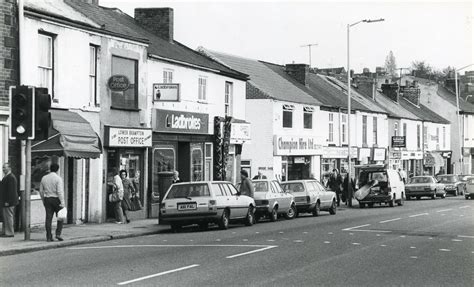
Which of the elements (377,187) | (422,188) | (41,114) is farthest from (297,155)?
(41,114)

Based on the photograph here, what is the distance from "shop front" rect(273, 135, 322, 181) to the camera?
40.7 m

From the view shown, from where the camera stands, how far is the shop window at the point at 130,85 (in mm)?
25359

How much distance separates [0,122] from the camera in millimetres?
19734

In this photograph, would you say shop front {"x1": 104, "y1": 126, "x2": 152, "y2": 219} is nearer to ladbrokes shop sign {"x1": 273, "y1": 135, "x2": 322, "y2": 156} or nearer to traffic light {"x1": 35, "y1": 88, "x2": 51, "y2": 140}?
traffic light {"x1": 35, "y1": 88, "x2": 51, "y2": 140}

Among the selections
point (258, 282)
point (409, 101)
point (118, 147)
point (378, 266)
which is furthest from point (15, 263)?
point (409, 101)

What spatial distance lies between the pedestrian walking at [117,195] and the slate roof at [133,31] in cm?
496

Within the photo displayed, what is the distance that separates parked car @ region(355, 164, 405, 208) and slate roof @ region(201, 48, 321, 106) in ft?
21.2

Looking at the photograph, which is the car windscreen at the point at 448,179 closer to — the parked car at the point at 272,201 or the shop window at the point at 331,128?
the shop window at the point at 331,128

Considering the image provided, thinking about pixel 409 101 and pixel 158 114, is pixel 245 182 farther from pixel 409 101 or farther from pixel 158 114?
pixel 409 101

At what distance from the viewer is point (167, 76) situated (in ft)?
95.2

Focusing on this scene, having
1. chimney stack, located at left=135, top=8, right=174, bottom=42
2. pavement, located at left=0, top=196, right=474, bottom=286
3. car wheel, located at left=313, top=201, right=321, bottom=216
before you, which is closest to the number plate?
pavement, located at left=0, top=196, right=474, bottom=286

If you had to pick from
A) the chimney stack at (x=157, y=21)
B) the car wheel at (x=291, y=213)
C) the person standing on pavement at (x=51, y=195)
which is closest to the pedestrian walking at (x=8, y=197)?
the person standing on pavement at (x=51, y=195)

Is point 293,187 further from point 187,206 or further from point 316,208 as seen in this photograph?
point 187,206

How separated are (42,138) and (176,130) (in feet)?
39.9
